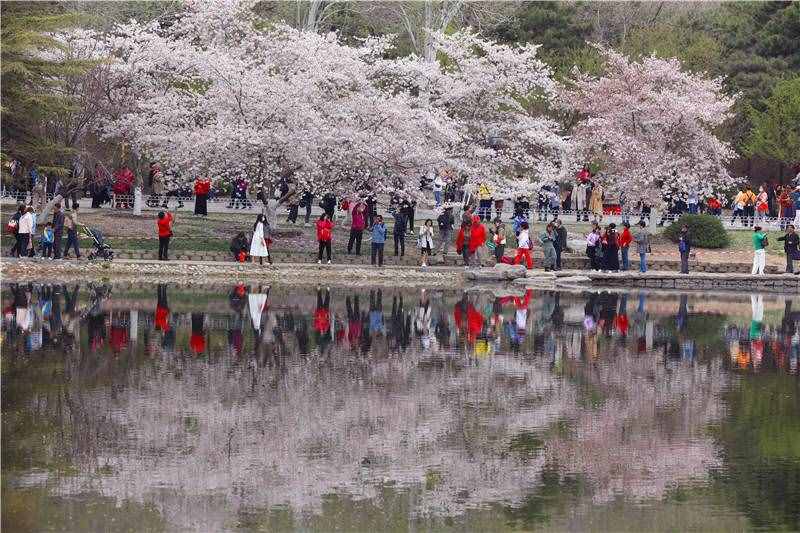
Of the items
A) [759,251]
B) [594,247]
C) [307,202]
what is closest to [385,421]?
[594,247]

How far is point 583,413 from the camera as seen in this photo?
19594mm

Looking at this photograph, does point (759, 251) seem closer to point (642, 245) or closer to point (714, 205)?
point (642, 245)

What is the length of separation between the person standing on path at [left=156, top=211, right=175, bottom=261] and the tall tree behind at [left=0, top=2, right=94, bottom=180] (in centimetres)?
313

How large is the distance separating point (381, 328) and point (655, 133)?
95.0 feet

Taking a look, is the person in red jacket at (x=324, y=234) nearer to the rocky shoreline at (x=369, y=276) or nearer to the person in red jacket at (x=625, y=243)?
the rocky shoreline at (x=369, y=276)

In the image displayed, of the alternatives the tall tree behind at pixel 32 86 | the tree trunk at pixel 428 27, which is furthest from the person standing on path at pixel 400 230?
the tree trunk at pixel 428 27

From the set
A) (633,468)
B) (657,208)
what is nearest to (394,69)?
(657,208)

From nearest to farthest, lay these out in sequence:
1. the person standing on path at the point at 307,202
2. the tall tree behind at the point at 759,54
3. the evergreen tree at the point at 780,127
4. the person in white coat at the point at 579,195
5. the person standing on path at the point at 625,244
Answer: the person standing on path at the point at 625,244
the person standing on path at the point at 307,202
the person in white coat at the point at 579,195
the evergreen tree at the point at 780,127
the tall tree behind at the point at 759,54

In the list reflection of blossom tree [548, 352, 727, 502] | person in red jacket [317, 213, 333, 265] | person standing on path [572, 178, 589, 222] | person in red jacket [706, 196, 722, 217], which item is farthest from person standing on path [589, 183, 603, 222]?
reflection of blossom tree [548, 352, 727, 502]

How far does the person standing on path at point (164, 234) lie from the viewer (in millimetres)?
41156

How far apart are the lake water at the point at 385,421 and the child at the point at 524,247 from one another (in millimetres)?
12339

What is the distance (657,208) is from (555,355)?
1218 inches

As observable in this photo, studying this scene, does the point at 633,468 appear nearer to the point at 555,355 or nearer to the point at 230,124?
the point at 555,355

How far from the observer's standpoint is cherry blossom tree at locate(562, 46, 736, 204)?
54.4m
